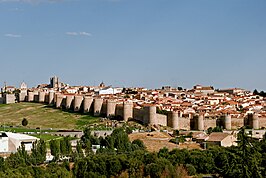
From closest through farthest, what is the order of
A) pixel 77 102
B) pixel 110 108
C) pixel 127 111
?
pixel 127 111 < pixel 110 108 < pixel 77 102

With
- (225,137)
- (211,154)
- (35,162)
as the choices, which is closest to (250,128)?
(225,137)

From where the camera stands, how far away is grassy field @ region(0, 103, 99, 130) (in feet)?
142

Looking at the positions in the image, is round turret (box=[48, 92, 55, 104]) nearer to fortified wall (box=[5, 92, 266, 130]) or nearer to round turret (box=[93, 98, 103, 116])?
fortified wall (box=[5, 92, 266, 130])

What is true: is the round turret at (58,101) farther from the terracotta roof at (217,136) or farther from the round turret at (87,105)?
the terracotta roof at (217,136)

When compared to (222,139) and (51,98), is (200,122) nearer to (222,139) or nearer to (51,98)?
(222,139)

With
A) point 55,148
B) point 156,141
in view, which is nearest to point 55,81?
point 156,141

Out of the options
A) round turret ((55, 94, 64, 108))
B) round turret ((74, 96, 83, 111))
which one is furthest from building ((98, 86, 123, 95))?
round turret ((74, 96, 83, 111))

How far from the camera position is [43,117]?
46844mm

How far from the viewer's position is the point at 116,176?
26547 mm

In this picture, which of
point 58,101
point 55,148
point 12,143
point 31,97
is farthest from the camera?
point 31,97

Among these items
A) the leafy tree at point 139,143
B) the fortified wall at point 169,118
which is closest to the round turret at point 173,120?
the fortified wall at point 169,118

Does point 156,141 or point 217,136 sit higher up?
point 217,136

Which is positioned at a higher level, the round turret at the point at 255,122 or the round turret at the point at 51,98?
the round turret at the point at 51,98

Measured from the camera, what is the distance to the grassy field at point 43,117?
43.2 meters
